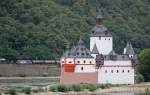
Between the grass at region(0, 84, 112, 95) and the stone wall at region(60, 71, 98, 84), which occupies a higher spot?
the stone wall at region(60, 71, 98, 84)

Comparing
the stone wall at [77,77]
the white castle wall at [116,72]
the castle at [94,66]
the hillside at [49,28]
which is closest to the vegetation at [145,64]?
the castle at [94,66]

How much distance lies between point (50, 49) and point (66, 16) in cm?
1841

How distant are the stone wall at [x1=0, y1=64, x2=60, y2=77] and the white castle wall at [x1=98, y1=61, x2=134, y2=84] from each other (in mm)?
34475

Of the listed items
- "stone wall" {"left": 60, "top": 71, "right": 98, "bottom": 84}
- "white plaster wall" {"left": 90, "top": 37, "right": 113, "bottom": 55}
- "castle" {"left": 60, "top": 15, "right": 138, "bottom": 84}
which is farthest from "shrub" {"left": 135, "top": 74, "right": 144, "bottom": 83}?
"stone wall" {"left": 60, "top": 71, "right": 98, "bottom": 84}

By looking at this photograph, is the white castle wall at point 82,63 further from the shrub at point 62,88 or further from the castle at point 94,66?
the shrub at point 62,88

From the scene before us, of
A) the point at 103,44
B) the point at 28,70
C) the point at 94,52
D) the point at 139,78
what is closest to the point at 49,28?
the point at 28,70

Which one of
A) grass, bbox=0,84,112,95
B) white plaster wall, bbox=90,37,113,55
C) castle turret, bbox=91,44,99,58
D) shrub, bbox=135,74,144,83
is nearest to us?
grass, bbox=0,84,112,95

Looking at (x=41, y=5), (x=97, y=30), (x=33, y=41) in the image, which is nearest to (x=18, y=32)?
(x=33, y=41)

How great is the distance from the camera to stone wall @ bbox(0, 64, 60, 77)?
151625mm

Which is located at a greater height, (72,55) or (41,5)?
(41,5)

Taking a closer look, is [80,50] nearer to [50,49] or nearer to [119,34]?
[50,49]

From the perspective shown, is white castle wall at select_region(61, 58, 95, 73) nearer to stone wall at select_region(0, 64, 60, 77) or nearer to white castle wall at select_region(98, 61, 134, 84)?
white castle wall at select_region(98, 61, 134, 84)

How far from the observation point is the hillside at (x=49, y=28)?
16562 cm

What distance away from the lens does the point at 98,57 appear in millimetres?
118625
